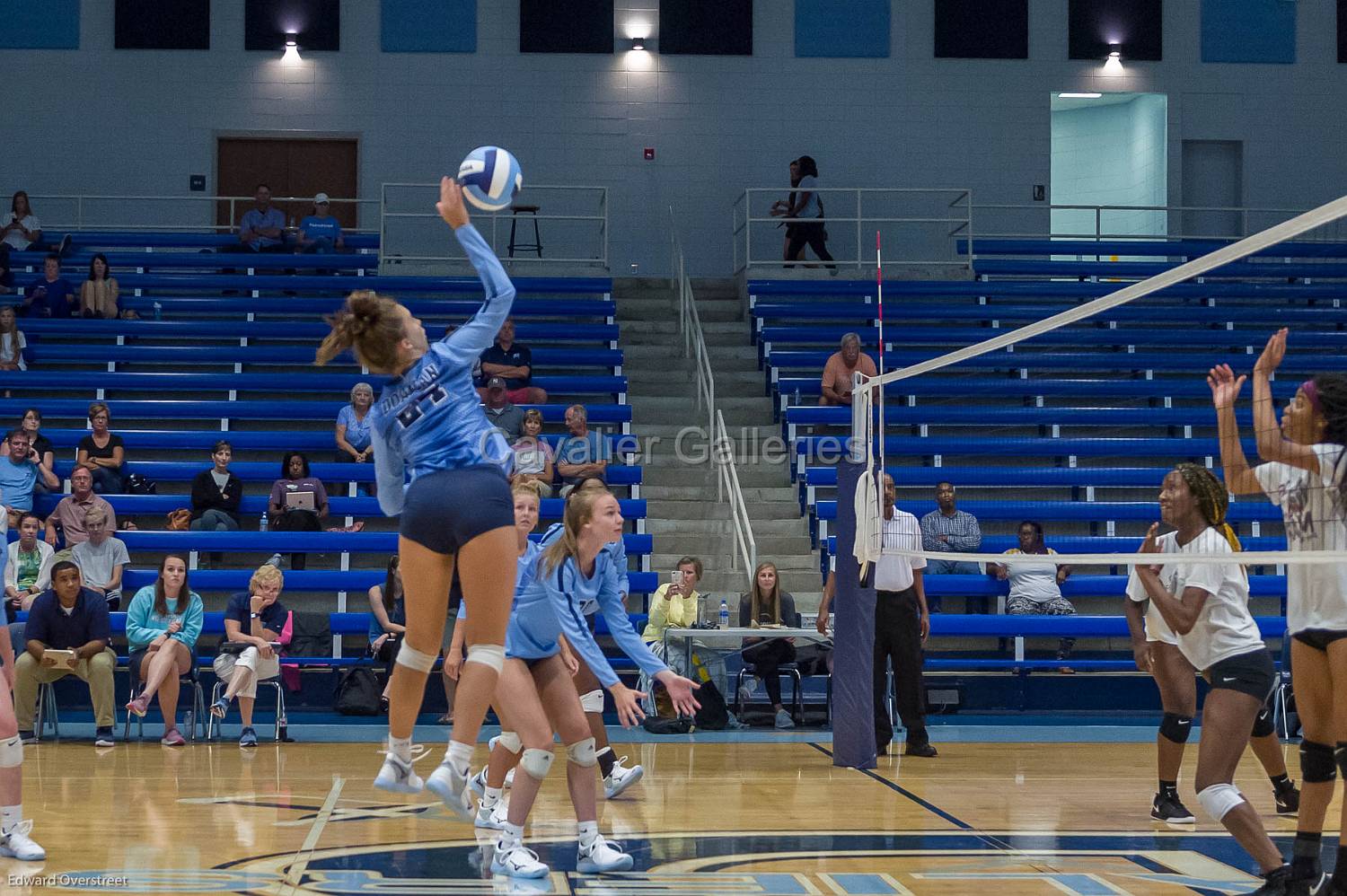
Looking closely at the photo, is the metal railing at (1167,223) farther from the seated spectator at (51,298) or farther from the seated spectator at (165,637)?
the seated spectator at (165,637)

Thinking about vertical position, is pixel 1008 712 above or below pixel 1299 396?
below

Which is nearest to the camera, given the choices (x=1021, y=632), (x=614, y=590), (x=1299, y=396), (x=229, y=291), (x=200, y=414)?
(x=1299, y=396)

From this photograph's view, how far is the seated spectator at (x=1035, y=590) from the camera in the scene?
499 inches

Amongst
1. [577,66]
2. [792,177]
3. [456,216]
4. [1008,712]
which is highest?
[577,66]

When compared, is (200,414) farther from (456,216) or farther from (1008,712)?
(456,216)

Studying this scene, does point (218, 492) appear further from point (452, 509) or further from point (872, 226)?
point (872, 226)

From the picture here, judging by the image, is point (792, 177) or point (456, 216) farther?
point (792, 177)

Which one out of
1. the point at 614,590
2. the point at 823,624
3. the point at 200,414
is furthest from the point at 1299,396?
the point at 200,414

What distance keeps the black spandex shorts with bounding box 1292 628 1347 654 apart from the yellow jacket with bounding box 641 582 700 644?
6932 millimetres

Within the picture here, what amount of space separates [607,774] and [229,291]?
11.3 meters

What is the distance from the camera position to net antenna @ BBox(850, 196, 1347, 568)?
4.89m

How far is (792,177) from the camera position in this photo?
1802cm

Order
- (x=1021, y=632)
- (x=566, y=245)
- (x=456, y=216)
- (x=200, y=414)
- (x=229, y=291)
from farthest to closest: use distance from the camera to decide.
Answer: (x=566, y=245), (x=229, y=291), (x=200, y=414), (x=1021, y=632), (x=456, y=216)

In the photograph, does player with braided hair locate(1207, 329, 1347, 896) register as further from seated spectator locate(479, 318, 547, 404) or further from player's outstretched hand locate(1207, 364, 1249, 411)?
seated spectator locate(479, 318, 547, 404)
